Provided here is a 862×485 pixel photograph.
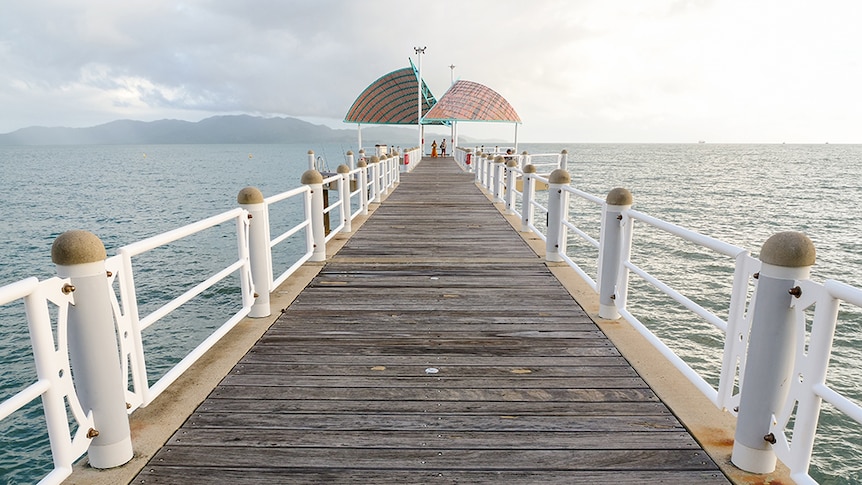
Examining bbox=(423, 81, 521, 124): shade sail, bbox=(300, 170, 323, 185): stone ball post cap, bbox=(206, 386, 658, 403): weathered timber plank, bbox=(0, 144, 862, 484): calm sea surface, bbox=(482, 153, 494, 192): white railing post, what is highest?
bbox=(423, 81, 521, 124): shade sail

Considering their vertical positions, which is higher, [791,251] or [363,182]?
[791,251]

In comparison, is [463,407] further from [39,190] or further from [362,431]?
[39,190]

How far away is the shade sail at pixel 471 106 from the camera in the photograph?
42438 millimetres

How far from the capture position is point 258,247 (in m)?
4.87

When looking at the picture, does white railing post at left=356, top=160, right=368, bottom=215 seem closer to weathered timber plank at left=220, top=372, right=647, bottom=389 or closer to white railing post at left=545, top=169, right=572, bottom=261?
white railing post at left=545, top=169, right=572, bottom=261

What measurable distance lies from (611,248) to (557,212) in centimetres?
208

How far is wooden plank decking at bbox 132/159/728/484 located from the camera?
278 centimetres

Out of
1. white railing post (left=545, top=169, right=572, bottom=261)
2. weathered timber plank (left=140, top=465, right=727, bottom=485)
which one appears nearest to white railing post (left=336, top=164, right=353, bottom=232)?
white railing post (left=545, top=169, right=572, bottom=261)

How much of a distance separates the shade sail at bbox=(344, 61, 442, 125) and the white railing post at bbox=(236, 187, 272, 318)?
148ft

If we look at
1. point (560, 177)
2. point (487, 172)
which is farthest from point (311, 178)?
point (487, 172)

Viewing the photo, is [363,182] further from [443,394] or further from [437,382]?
[443,394]

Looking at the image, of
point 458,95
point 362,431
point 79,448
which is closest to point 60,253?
point 79,448

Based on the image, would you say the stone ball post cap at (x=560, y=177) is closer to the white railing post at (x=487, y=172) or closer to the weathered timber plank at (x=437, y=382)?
the weathered timber plank at (x=437, y=382)

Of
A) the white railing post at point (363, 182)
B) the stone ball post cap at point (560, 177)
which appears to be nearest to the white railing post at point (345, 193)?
the white railing post at point (363, 182)
